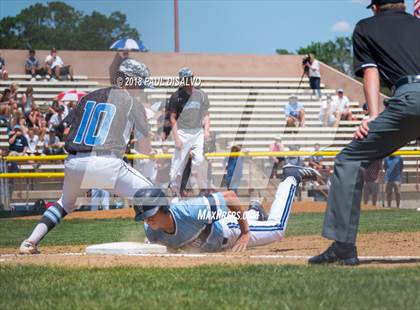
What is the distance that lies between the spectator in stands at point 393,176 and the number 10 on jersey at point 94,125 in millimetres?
12712

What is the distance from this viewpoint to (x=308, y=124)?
2636 cm

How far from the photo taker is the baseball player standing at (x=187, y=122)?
15.0 m

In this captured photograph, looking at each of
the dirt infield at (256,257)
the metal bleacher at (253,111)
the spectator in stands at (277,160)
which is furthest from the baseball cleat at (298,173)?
the metal bleacher at (253,111)

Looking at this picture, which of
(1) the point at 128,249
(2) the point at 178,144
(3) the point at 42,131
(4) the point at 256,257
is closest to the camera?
(4) the point at 256,257

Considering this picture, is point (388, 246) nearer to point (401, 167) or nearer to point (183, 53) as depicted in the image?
point (401, 167)

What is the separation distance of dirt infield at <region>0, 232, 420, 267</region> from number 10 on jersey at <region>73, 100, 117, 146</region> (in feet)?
3.88

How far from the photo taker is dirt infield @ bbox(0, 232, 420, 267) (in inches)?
292

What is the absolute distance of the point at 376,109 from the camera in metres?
6.71

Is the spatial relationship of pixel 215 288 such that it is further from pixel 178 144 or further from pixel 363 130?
pixel 178 144

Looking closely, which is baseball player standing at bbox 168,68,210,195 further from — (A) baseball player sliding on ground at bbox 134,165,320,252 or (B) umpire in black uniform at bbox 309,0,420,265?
(B) umpire in black uniform at bbox 309,0,420,265

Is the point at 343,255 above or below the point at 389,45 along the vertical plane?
below

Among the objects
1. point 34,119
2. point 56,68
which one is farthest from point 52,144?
point 56,68

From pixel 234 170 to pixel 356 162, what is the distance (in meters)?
12.9

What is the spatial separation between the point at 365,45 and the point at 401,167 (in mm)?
13774
